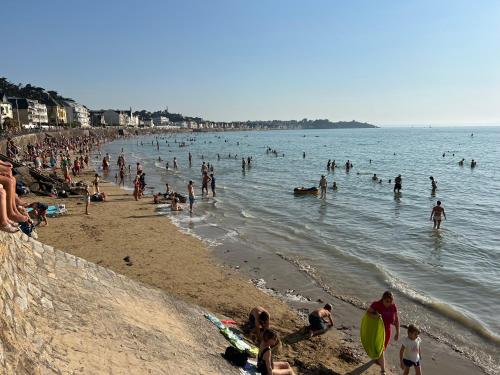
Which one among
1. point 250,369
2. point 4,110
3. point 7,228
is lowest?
point 250,369

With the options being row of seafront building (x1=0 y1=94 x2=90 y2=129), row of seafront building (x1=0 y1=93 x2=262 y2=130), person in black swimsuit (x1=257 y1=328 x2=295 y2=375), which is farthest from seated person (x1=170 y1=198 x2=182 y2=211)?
row of seafront building (x1=0 y1=94 x2=90 y2=129)

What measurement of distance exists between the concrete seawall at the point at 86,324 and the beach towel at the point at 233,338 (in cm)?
21

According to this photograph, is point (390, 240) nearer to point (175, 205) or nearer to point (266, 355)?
point (175, 205)

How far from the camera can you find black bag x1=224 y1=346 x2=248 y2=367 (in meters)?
6.77

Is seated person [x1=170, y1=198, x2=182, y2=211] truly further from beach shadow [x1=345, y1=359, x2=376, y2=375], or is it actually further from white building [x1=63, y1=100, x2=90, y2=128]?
white building [x1=63, y1=100, x2=90, y2=128]

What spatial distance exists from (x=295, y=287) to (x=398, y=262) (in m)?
4.69

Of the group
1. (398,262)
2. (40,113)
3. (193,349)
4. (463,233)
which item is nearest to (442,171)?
(463,233)

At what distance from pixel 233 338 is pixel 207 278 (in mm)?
3987

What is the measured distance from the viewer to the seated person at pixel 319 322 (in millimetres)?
8883

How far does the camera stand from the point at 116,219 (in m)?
17.7

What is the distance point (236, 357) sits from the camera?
6.82m

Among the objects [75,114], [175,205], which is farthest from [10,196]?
[75,114]

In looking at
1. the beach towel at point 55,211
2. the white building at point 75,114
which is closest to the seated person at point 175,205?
the beach towel at point 55,211

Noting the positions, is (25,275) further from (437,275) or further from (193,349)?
(437,275)
